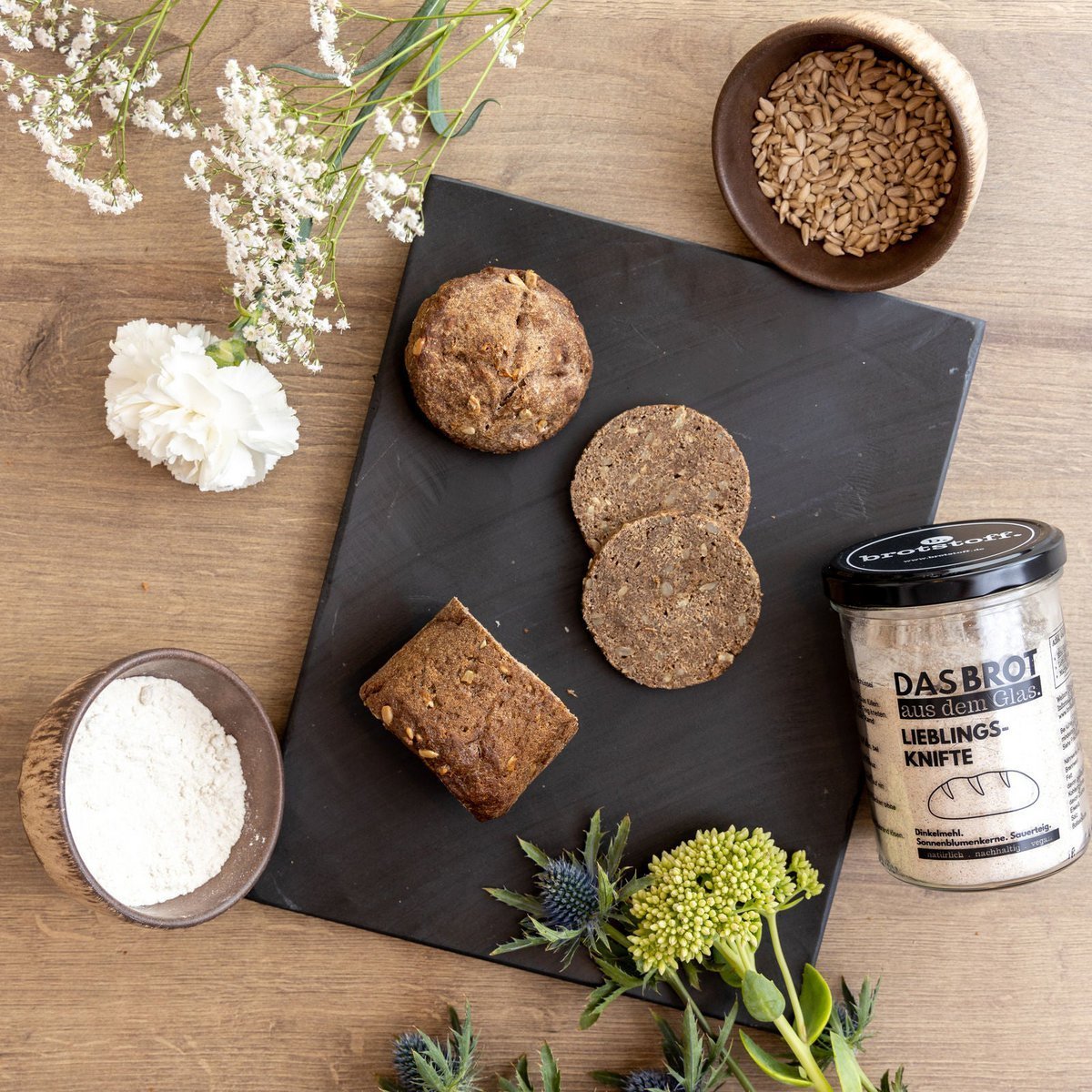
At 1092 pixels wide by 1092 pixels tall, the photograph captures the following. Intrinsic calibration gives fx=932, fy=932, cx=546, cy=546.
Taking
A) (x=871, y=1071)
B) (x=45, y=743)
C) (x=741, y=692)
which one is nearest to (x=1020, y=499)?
(x=741, y=692)

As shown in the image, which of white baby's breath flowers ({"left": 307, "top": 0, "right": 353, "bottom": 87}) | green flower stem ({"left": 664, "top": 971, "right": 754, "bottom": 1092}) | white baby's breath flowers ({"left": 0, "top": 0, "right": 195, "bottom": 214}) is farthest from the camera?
green flower stem ({"left": 664, "top": 971, "right": 754, "bottom": 1092})

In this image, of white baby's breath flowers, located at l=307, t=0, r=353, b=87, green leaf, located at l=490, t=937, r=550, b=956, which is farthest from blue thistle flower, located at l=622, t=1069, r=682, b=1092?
white baby's breath flowers, located at l=307, t=0, r=353, b=87

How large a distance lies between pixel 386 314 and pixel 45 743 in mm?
855

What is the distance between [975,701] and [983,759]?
0.09m

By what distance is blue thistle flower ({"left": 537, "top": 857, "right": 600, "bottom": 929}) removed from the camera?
4.97 feet

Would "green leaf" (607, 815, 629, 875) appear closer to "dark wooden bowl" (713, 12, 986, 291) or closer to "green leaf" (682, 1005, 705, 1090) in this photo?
"green leaf" (682, 1005, 705, 1090)

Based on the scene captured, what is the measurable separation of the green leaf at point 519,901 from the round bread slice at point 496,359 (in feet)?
2.42

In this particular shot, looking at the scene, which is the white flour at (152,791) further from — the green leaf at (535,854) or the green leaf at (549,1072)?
the green leaf at (549,1072)

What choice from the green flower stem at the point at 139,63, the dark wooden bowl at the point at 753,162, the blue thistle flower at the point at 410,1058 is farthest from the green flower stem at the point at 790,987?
the green flower stem at the point at 139,63

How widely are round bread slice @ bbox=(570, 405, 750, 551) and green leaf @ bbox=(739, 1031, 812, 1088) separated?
820mm

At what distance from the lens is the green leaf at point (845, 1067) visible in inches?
53.4

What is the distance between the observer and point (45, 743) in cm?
136

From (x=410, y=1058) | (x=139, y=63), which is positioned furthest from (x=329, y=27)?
(x=410, y=1058)

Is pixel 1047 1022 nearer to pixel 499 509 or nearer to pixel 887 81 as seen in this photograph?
pixel 499 509
